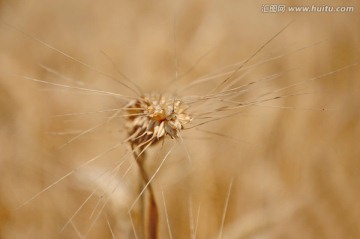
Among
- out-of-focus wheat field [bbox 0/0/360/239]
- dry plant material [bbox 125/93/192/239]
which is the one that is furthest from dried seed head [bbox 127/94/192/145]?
out-of-focus wheat field [bbox 0/0/360/239]

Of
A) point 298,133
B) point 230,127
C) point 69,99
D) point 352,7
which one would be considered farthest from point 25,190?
point 352,7

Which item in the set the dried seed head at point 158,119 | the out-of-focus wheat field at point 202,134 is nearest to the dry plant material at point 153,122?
the dried seed head at point 158,119

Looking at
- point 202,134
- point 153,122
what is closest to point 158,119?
point 153,122

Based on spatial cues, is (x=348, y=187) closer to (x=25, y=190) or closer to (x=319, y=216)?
(x=319, y=216)

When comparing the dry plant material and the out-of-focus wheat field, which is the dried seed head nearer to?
the dry plant material

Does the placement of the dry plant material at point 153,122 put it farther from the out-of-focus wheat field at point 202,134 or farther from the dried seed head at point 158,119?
the out-of-focus wheat field at point 202,134
